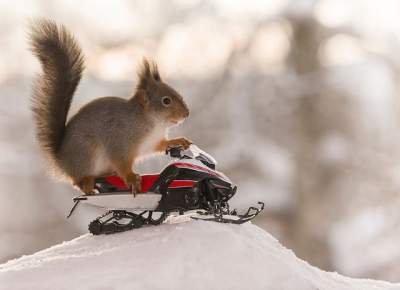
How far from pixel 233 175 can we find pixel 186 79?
0.73 m

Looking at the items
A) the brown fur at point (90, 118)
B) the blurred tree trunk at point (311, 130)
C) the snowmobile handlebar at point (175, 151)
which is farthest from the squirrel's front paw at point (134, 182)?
the blurred tree trunk at point (311, 130)

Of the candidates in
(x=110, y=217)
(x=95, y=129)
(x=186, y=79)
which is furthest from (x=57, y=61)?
(x=186, y=79)

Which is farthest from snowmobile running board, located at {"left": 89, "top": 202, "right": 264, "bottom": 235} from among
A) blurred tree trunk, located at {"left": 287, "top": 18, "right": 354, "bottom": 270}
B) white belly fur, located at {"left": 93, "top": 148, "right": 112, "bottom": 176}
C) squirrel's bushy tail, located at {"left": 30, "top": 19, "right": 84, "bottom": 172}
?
blurred tree trunk, located at {"left": 287, "top": 18, "right": 354, "bottom": 270}

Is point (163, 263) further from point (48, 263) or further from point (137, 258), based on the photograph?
point (48, 263)

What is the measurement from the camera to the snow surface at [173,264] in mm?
1161

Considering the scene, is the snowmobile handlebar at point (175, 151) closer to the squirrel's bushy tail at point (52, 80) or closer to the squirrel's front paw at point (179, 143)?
the squirrel's front paw at point (179, 143)

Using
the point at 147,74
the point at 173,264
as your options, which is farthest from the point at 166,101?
the point at 173,264

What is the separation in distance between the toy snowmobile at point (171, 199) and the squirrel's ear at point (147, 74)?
22cm

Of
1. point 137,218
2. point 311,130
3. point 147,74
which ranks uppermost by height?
point 311,130

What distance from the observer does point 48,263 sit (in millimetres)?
1295

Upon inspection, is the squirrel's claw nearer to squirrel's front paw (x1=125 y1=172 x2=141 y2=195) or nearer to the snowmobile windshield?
squirrel's front paw (x1=125 y1=172 x2=141 y2=195)

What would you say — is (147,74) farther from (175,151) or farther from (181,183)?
(181,183)

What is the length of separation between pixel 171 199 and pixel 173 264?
8.6 inches

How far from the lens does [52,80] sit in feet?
5.25
